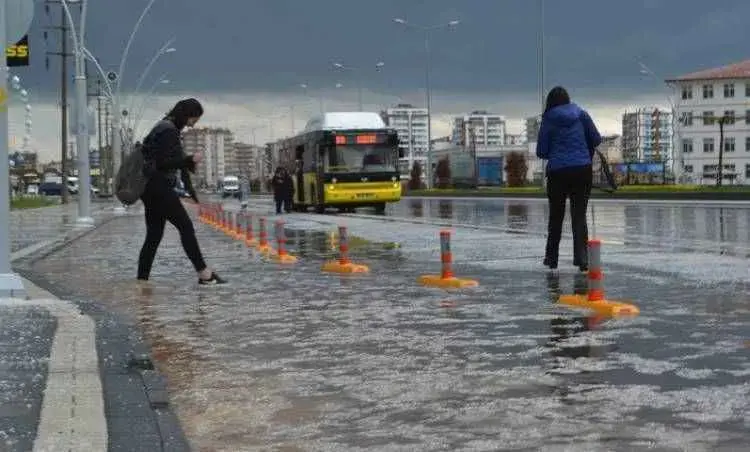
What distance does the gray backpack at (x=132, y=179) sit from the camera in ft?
42.8

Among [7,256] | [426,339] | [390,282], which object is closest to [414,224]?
[390,282]

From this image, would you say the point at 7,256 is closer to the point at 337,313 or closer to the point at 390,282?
the point at 337,313

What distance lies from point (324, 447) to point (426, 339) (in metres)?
3.18

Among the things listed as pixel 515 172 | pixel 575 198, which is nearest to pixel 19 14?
pixel 575 198

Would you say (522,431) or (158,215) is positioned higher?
(158,215)

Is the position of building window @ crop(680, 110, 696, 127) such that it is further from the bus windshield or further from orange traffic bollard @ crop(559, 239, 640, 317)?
orange traffic bollard @ crop(559, 239, 640, 317)

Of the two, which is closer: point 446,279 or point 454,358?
point 454,358

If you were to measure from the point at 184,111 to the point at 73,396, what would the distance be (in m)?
7.19

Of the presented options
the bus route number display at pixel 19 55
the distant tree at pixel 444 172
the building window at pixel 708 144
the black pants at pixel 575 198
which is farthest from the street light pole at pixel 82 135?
the building window at pixel 708 144

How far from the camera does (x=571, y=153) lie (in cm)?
1305

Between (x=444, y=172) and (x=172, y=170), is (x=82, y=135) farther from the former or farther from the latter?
(x=444, y=172)

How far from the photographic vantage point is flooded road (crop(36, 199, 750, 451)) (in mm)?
5500

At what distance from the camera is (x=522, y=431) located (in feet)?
17.8

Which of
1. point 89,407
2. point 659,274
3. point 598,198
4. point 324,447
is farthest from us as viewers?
point 598,198
